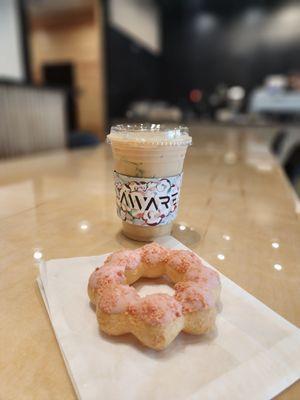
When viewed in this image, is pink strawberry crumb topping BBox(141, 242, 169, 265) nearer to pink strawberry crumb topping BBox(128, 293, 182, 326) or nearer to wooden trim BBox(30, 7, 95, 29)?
pink strawberry crumb topping BBox(128, 293, 182, 326)

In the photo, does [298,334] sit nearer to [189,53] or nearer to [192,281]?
[192,281]

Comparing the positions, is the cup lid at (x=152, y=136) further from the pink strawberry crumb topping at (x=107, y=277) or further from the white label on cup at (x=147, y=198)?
the pink strawberry crumb topping at (x=107, y=277)

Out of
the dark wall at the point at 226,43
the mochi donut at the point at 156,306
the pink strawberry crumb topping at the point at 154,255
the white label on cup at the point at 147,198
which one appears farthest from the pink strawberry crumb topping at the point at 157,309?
the dark wall at the point at 226,43

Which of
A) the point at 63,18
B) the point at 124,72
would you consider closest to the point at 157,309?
the point at 124,72

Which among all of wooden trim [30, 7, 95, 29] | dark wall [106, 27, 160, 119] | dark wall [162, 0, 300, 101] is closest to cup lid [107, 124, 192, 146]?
dark wall [106, 27, 160, 119]

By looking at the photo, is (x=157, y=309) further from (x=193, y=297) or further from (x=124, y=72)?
(x=124, y=72)

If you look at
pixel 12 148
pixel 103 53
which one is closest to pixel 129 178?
pixel 12 148
